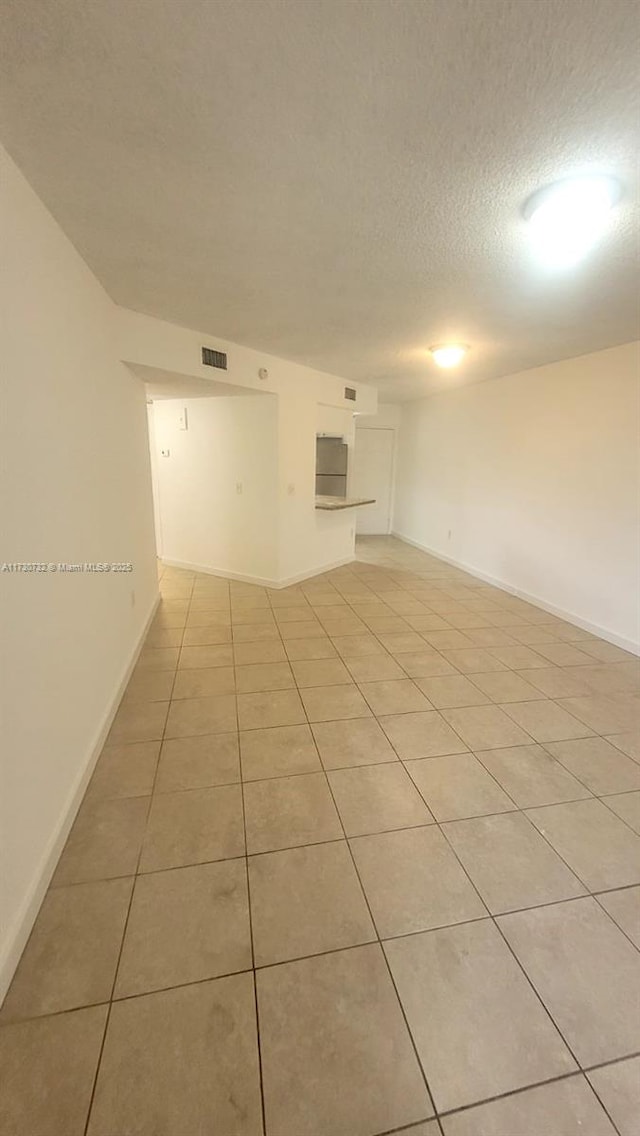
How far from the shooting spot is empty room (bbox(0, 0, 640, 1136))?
3.30 ft

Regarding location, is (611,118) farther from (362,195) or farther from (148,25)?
(148,25)

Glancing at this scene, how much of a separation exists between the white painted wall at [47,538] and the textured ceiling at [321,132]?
288mm

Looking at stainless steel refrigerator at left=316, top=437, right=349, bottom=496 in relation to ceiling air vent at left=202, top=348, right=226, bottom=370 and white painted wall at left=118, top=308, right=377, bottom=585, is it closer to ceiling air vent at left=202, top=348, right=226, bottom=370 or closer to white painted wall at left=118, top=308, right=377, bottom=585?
white painted wall at left=118, top=308, right=377, bottom=585

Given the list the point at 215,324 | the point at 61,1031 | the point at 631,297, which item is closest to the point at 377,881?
the point at 61,1031

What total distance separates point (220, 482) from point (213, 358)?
1.50 m

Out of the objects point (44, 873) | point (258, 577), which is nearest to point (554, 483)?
point (258, 577)

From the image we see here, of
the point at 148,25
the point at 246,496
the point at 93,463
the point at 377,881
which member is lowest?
the point at 377,881

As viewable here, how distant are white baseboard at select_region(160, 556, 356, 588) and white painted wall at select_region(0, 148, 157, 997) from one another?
232cm

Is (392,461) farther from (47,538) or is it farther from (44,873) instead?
(44,873)

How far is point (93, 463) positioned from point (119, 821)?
1630 millimetres

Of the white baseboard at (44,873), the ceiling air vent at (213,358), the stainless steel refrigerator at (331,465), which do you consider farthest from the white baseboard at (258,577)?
the white baseboard at (44,873)

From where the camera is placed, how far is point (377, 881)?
1521 mm

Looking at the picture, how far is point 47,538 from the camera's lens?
1.55m

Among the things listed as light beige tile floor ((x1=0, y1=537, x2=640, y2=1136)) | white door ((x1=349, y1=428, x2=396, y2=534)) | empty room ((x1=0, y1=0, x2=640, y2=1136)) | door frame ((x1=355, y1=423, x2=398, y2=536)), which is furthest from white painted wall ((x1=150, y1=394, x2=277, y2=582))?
door frame ((x1=355, y1=423, x2=398, y2=536))
